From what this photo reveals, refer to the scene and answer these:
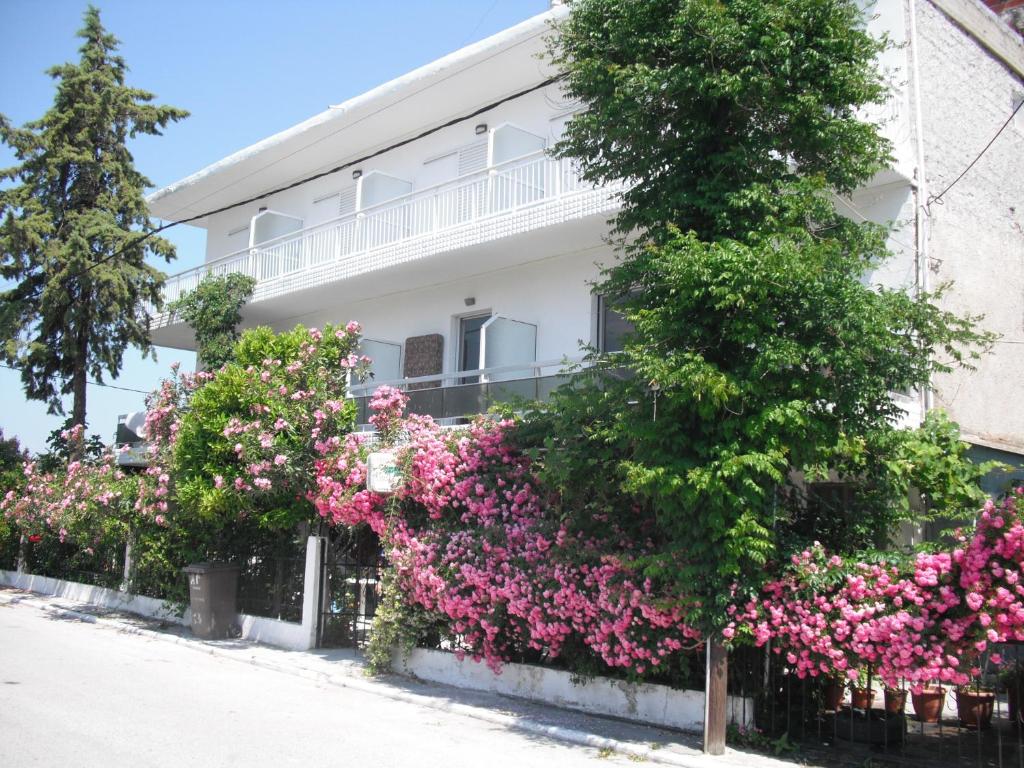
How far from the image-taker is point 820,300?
25.1 ft

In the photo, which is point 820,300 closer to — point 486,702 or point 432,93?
point 486,702

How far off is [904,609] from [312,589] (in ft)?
→ 28.4

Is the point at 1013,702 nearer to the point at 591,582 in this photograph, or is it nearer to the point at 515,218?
the point at 591,582

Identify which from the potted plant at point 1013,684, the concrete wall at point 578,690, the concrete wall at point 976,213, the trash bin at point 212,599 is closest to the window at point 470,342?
the trash bin at point 212,599

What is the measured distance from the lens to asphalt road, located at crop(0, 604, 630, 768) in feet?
23.8

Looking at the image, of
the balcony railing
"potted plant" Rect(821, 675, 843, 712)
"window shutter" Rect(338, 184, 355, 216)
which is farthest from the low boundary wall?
"window shutter" Rect(338, 184, 355, 216)

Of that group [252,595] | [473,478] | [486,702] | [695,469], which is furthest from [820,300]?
[252,595]

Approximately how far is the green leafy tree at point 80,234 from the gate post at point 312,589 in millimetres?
11377

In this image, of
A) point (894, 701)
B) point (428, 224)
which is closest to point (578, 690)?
point (894, 701)

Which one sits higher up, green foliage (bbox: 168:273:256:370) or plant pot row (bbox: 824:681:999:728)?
green foliage (bbox: 168:273:256:370)

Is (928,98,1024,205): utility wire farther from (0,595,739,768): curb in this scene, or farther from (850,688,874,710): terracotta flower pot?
(0,595,739,768): curb

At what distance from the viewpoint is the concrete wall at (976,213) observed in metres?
13.0

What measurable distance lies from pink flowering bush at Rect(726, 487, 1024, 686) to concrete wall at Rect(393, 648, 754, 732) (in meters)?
1.23

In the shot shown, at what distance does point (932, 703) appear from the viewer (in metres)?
9.00
